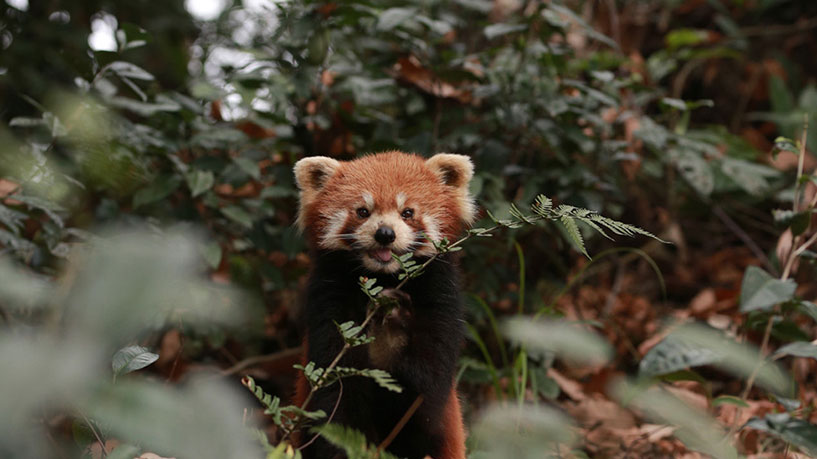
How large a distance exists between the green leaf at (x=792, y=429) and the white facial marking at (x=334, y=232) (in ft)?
5.64

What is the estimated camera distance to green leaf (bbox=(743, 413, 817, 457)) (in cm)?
233

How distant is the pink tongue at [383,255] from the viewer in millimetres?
2295

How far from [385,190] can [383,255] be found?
0.26 m

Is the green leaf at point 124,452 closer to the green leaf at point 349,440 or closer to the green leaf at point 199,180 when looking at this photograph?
the green leaf at point 349,440

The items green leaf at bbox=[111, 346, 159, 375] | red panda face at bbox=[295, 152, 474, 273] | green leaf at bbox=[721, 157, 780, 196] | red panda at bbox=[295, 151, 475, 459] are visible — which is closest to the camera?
green leaf at bbox=[111, 346, 159, 375]

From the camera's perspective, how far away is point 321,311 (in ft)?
7.50

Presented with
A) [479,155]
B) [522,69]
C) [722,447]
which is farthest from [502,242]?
[722,447]

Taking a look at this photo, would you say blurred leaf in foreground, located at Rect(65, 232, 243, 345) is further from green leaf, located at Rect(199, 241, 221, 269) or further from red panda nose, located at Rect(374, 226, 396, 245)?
green leaf, located at Rect(199, 241, 221, 269)

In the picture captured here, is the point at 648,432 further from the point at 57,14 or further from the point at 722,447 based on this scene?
the point at 57,14

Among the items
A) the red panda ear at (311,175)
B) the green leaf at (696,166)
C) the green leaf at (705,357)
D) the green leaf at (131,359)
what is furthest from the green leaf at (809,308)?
the green leaf at (131,359)

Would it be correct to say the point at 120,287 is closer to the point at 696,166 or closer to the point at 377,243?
the point at 377,243

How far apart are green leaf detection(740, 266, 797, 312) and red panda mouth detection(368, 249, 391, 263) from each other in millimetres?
1501

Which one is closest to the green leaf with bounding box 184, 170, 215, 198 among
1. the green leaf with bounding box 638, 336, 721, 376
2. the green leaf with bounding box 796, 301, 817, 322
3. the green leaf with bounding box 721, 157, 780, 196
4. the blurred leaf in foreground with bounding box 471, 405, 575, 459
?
the blurred leaf in foreground with bounding box 471, 405, 575, 459

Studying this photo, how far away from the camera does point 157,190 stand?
3193 millimetres
